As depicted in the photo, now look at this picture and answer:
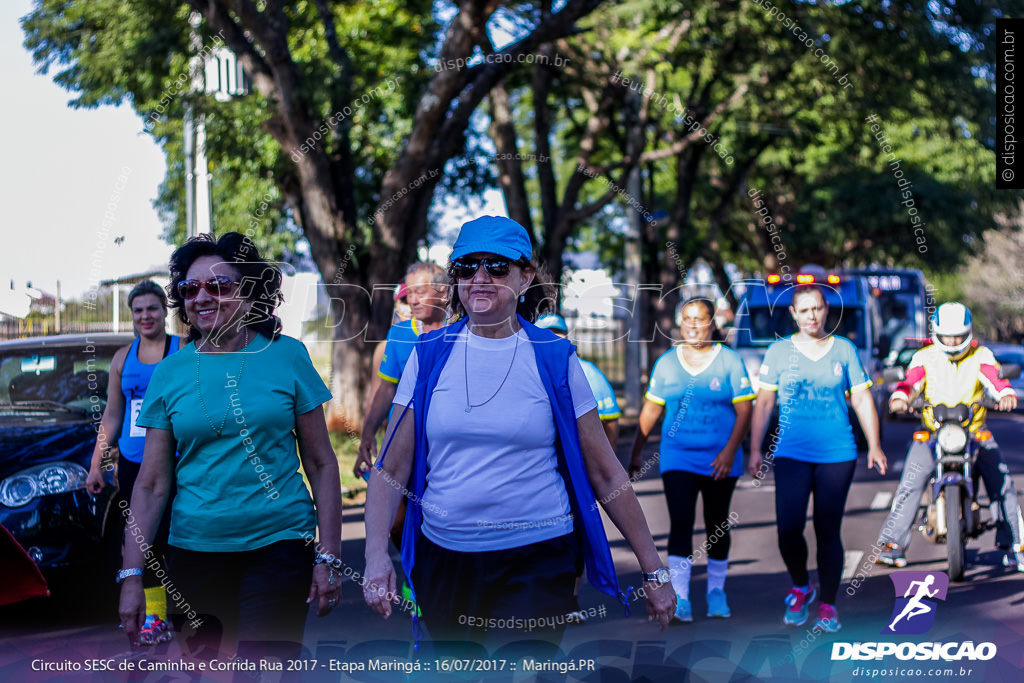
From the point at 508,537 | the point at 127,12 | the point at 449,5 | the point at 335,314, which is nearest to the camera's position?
the point at 508,537

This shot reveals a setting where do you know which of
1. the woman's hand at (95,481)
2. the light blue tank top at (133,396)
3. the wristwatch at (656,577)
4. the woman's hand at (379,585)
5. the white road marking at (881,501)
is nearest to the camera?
the woman's hand at (379,585)

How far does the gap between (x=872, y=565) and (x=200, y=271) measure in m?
5.32

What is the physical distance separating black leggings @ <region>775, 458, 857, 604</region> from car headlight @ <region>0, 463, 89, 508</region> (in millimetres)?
3826

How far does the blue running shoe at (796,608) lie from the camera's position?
557 centimetres

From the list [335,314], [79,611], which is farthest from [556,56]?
[79,611]

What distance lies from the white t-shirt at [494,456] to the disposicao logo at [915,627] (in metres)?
2.60

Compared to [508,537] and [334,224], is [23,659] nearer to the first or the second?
[508,537]

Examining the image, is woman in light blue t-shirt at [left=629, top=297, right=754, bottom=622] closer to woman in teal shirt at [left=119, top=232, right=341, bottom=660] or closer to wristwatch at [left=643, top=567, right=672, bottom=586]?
wristwatch at [left=643, top=567, right=672, bottom=586]

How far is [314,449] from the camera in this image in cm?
349

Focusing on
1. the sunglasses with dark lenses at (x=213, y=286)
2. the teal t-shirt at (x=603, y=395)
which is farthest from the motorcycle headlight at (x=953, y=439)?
the sunglasses with dark lenses at (x=213, y=286)

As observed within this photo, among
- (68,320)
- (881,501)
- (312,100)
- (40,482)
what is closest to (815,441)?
(40,482)

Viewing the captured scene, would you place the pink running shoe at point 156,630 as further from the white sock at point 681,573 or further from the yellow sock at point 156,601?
the white sock at point 681,573

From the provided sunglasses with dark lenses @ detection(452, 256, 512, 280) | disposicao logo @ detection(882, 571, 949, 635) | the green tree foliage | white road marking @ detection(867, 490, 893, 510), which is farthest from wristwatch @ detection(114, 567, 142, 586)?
the green tree foliage

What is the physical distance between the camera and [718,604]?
579 cm
